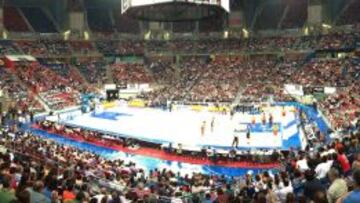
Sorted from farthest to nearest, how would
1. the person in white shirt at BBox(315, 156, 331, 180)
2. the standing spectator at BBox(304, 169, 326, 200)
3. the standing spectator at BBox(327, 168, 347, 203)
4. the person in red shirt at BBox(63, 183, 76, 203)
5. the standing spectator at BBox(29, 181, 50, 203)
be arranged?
the person in white shirt at BBox(315, 156, 331, 180) < the person in red shirt at BBox(63, 183, 76, 203) < the standing spectator at BBox(29, 181, 50, 203) < the standing spectator at BBox(304, 169, 326, 200) < the standing spectator at BBox(327, 168, 347, 203)

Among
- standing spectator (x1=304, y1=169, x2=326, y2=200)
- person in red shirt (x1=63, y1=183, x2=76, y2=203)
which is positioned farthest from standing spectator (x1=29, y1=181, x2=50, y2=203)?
standing spectator (x1=304, y1=169, x2=326, y2=200)

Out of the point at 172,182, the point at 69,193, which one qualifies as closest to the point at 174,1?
the point at 172,182

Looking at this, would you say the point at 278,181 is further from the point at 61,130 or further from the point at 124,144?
the point at 61,130

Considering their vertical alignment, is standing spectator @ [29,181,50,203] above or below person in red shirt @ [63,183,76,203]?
above

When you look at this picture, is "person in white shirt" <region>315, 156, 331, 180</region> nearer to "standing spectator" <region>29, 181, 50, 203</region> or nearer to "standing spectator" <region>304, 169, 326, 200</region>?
"standing spectator" <region>304, 169, 326, 200</region>

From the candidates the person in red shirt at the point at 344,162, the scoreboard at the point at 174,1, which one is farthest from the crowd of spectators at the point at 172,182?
the scoreboard at the point at 174,1

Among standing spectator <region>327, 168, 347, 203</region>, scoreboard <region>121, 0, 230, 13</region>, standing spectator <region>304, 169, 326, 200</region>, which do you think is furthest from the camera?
scoreboard <region>121, 0, 230, 13</region>

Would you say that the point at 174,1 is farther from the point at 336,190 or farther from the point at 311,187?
the point at 336,190

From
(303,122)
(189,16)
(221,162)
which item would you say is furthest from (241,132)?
(189,16)

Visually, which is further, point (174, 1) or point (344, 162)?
point (174, 1)

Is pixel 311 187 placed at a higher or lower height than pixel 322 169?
higher

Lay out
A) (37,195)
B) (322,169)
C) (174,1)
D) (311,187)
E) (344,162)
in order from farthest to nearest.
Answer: (174,1)
(344,162)
(322,169)
(37,195)
(311,187)

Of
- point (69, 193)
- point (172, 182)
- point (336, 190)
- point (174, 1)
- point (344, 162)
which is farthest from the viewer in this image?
point (174, 1)

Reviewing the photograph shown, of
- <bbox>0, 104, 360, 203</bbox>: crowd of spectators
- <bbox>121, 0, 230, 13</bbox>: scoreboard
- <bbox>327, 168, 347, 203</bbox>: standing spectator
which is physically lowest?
<bbox>0, 104, 360, 203</bbox>: crowd of spectators
